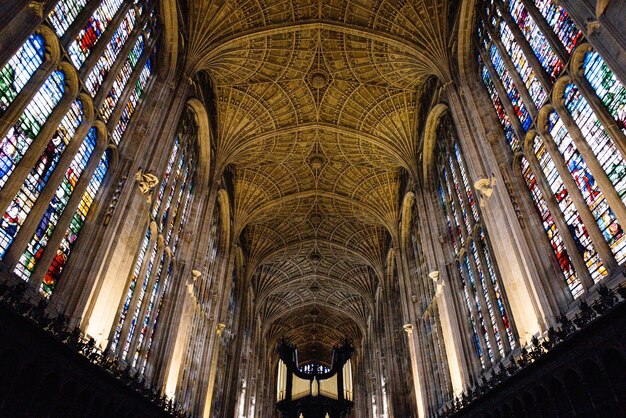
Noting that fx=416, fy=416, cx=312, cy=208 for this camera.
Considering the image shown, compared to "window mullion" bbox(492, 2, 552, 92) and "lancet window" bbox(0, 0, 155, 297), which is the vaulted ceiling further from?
"lancet window" bbox(0, 0, 155, 297)

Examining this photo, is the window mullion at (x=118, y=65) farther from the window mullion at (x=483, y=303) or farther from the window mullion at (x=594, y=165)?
the window mullion at (x=483, y=303)

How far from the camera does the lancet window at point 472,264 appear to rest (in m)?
13.3

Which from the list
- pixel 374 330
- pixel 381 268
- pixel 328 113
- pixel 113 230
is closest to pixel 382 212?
pixel 381 268

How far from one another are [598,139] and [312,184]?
20561 millimetres

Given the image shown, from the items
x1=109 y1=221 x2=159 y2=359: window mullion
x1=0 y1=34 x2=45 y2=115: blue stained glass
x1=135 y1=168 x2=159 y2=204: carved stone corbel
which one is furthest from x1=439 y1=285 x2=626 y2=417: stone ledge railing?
x1=0 y1=34 x2=45 y2=115: blue stained glass

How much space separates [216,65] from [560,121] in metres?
14.9

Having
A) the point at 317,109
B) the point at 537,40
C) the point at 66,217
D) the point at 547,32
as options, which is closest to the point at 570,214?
the point at 547,32

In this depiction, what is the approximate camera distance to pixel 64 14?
974cm

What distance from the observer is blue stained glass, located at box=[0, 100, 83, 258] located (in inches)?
318

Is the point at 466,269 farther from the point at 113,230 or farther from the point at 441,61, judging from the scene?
the point at 113,230

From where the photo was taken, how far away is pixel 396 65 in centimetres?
1988

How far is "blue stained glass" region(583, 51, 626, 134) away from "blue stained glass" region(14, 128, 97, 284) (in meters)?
12.1

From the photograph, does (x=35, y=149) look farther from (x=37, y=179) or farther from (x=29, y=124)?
(x=37, y=179)

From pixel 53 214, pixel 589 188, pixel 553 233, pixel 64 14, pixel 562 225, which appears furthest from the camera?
pixel 553 233
